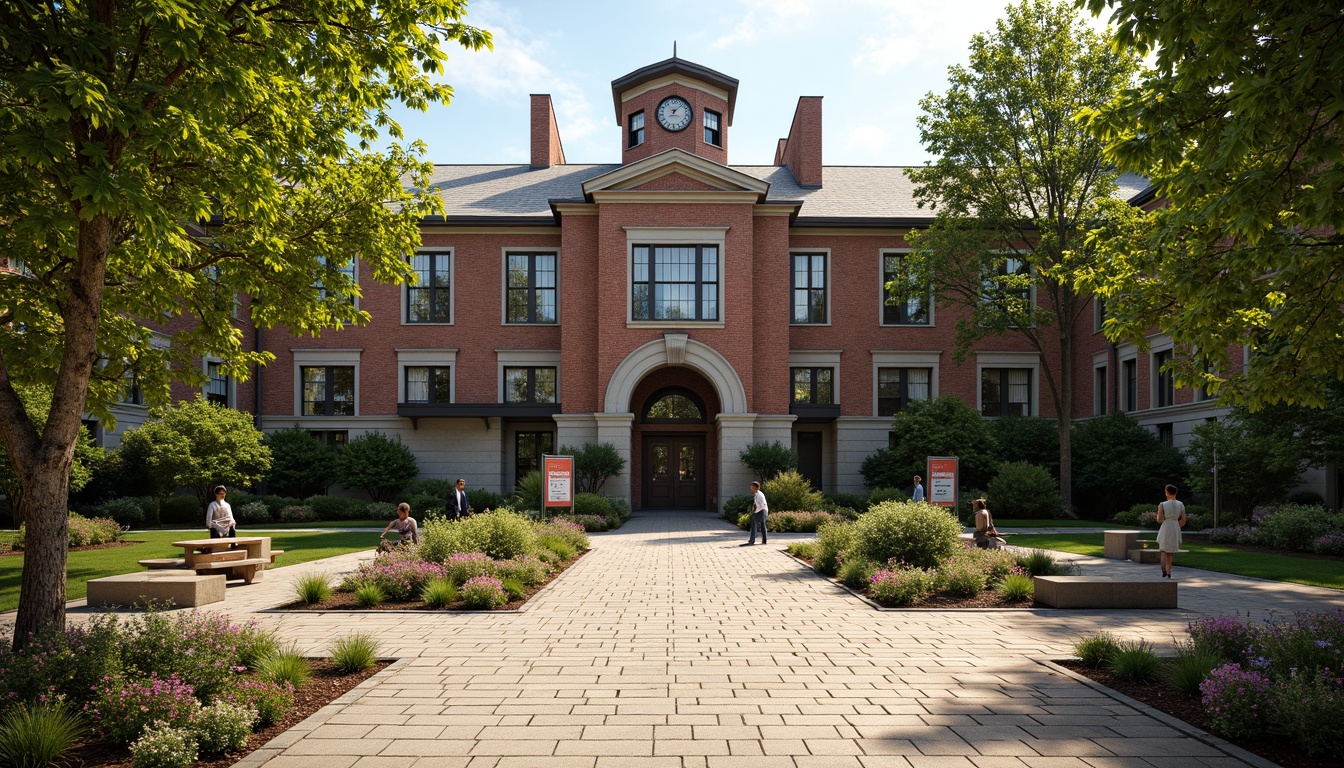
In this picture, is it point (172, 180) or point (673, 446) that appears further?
point (673, 446)

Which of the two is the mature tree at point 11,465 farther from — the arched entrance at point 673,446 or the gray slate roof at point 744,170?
the arched entrance at point 673,446

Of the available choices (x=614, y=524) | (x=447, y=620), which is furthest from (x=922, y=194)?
(x=447, y=620)

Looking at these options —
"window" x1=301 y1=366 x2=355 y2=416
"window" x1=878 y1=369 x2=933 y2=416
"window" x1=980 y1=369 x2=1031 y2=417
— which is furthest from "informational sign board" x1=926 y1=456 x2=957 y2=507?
"window" x1=301 y1=366 x2=355 y2=416

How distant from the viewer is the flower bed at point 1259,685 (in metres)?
5.52

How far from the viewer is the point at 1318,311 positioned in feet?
24.4

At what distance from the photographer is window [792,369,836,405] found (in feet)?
116

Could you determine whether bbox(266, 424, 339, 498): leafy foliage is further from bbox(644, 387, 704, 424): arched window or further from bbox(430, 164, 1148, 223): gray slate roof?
bbox(644, 387, 704, 424): arched window

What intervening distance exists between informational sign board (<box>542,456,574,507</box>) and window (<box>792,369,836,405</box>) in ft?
51.4

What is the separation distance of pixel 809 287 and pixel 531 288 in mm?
11768

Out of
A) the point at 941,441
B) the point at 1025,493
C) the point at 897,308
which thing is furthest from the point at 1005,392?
the point at 1025,493

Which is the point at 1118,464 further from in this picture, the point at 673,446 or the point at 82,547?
the point at 82,547

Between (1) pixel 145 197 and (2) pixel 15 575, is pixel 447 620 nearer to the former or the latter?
(1) pixel 145 197

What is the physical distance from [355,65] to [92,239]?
107 inches

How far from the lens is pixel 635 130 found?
37.3 meters
